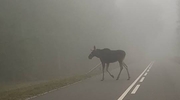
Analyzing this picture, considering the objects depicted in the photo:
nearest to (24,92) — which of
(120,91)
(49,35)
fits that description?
(120,91)

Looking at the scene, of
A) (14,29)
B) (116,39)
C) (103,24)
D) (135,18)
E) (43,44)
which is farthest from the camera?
(135,18)

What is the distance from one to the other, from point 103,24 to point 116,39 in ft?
46.0

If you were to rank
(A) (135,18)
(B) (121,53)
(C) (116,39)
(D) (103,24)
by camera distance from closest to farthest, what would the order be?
(B) (121,53) → (D) (103,24) → (C) (116,39) → (A) (135,18)

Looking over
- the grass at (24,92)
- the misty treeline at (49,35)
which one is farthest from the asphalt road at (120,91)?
the misty treeline at (49,35)

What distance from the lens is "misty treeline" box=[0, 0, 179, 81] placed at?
696 inches

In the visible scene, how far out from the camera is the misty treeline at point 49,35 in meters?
17.7

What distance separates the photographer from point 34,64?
2006cm

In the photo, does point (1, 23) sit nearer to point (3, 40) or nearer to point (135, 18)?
point (3, 40)

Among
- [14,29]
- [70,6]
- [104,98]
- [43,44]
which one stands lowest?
Answer: [104,98]

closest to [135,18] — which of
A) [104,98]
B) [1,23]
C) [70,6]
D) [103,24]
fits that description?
[103,24]

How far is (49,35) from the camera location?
2236 centimetres

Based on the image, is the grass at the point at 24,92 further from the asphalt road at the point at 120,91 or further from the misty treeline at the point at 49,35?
the misty treeline at the point at 49,35

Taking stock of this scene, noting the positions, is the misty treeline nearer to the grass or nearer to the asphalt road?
the grass

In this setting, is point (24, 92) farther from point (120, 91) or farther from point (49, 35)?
point (49, 35)
